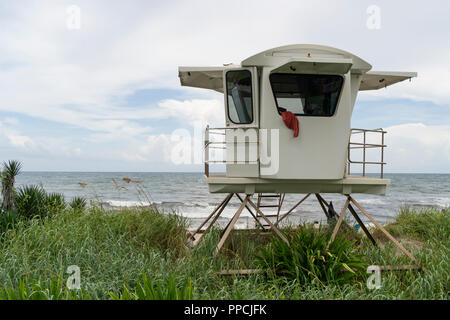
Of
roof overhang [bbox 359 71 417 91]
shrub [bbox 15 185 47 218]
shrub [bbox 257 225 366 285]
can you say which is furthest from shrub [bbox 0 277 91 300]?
roof overhang [bbox 359 71 417 91]

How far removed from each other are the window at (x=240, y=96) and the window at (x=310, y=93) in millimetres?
628

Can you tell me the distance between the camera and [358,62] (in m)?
7.70

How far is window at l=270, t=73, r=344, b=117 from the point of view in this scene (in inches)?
300

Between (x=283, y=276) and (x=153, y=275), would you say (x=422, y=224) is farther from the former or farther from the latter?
(x=153, y=275)

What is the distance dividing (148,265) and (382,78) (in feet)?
24.7

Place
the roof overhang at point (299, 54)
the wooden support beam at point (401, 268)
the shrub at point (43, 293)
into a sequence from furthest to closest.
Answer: the roof overhang at point (299, 54) → the wooden support beam at point (401, 268) → the shrub at point (43, 293)

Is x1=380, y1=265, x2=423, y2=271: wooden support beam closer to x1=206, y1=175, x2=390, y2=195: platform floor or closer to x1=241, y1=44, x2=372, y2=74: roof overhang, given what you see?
x1=206, y1=175, x2=390, y2=195: platform floor

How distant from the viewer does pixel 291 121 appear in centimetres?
733

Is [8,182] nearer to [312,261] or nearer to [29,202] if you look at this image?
[29,202]

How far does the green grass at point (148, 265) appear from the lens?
481 cm

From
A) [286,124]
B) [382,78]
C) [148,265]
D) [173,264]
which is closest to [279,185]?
[286,124]

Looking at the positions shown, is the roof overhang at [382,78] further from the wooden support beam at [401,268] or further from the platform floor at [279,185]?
the wooden support beam at [401,268]

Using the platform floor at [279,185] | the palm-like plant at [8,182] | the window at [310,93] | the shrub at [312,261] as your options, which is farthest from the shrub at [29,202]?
the window at [310,93]
